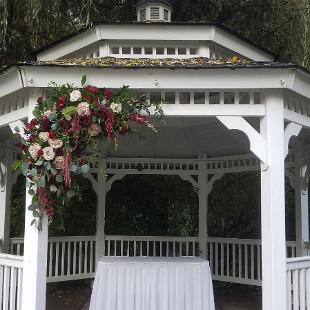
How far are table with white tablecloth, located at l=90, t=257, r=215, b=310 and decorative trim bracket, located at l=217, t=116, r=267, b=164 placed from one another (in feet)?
5.35

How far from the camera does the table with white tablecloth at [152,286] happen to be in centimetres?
548

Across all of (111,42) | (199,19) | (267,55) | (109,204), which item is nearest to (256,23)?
(199,19)

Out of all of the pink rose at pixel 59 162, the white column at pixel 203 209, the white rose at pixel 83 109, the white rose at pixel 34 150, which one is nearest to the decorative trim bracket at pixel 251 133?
the white rose at pixel 83 109

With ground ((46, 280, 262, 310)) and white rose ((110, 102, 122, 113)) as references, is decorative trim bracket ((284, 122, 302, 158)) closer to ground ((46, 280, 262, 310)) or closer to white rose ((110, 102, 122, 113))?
white rose ((110, 102, 122, 113))

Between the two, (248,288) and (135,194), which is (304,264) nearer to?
(248,288)

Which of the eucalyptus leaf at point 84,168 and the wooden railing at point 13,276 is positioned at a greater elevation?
the eucalyptus leaf at point 84,168

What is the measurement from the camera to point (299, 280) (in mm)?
5242

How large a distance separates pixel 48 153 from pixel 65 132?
282mm

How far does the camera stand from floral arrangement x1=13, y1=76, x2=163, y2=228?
4602 millimetres

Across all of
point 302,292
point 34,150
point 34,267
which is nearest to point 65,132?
point 34,150

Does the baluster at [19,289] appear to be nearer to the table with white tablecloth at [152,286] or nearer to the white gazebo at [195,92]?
the white gazebo at [195,92]

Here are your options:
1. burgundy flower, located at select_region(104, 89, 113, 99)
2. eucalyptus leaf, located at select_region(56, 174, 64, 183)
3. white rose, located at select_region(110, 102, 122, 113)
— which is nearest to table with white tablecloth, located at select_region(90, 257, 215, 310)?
eucalyptus leaf, located at select_region(56, 174, 64, 183)

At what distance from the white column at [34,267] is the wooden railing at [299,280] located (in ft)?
8.64

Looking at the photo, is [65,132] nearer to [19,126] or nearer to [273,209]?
[19,126]
